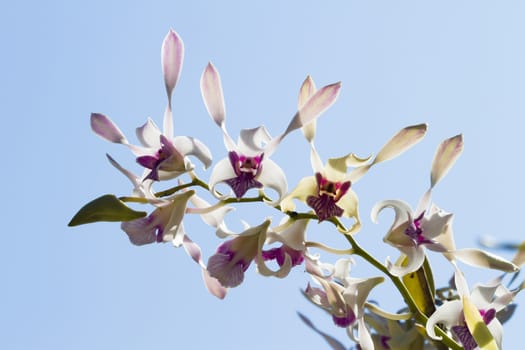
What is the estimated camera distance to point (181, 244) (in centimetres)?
80

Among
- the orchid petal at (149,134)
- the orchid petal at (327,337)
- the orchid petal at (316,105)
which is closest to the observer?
the orchid petal at (316,105)

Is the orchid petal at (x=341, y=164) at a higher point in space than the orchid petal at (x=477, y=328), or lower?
higher

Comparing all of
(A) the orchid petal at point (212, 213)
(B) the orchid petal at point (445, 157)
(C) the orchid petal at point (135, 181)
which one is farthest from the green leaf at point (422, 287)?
(C) the orchid petal at point (135, 181)

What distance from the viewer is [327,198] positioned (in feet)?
2.38

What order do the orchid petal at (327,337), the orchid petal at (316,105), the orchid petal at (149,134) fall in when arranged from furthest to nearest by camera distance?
the orchid petal at (327,337)
the orchid petal at (149,134)
the orchid petal at (316,105)

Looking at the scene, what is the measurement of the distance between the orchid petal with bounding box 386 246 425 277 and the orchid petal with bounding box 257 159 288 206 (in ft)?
0.51

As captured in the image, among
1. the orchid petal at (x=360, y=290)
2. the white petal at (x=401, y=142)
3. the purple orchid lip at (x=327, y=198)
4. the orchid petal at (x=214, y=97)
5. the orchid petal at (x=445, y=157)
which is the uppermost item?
the orchid petal at (x=214, y=97)

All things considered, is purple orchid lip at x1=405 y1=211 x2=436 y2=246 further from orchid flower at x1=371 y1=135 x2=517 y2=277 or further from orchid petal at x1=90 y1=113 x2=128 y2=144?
orchid petal at x1=90 y1=113 x2=128 y2=144

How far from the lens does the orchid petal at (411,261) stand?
2.49 ft

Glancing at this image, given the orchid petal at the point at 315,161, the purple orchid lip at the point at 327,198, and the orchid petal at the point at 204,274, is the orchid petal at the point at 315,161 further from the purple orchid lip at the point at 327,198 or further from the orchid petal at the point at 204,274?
the orchid petal at the point at 204,274

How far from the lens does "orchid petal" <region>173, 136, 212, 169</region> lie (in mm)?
738

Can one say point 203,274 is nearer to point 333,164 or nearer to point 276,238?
point 276,238

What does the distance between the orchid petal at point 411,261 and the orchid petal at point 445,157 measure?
0.08 m

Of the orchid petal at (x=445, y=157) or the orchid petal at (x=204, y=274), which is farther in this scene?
the orchid petal at (x=204, y=274)
